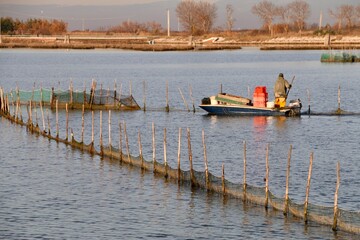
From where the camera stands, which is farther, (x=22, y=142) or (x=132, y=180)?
(x=22, y=142)

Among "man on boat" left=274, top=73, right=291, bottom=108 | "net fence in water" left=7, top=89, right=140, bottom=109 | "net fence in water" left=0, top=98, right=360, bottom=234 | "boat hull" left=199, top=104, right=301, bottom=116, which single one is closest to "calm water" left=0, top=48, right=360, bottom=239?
"net fence in water" left=0, top=98, right=360, bottom=234

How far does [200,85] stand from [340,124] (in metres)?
40.3

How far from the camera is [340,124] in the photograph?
52750 mm

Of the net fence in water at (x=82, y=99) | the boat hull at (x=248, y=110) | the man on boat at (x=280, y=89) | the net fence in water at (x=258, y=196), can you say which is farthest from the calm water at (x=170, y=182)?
the man on boat at (x=280, y=89)

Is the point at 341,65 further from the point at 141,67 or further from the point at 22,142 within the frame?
the point at 22,142

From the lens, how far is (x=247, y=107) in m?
52.8

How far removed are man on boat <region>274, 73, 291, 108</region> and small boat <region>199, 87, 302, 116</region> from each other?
299 millimetres

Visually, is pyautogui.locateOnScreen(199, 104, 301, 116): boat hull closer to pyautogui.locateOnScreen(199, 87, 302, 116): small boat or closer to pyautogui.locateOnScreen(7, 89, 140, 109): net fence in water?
pyautogui.locateOnScreen(199, 87, 302, 116): small boat

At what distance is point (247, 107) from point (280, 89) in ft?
7.36

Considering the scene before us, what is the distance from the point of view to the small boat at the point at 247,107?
52531 mm

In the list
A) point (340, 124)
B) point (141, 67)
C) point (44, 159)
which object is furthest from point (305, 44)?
point (44, 159)

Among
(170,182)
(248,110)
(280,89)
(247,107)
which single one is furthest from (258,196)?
(248,110)

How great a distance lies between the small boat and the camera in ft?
172

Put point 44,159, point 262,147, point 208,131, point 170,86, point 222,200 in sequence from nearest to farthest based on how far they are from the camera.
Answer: point 222,200 → point 44,159 → point 262,147 → point 208,131 → point 170,86
